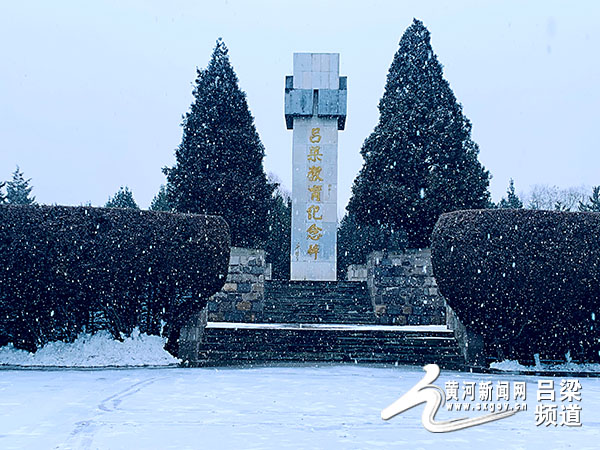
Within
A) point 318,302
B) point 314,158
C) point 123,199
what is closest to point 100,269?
point 318,302

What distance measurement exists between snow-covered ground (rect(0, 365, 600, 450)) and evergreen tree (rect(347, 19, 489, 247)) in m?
10.8

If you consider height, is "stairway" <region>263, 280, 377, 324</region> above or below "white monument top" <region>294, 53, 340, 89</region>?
below

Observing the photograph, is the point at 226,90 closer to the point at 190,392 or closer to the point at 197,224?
the point at 197,224

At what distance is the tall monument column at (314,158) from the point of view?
19.9 meters

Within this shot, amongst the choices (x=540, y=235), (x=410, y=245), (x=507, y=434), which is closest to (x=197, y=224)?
(x=540, y=235)

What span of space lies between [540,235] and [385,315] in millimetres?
7036

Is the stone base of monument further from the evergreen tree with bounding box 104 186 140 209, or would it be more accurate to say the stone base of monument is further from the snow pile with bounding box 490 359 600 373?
the evergreen tree with bounding box 104 186 140 209

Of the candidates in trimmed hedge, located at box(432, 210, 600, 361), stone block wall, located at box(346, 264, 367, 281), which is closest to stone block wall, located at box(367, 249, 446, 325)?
stone block wall, located at box(346, 264, 367, 281)

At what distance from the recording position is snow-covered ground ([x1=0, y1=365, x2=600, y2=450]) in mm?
5062

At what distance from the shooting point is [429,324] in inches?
655

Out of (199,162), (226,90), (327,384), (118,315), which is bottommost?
(327,384)

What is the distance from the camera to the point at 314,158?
20.1 metres

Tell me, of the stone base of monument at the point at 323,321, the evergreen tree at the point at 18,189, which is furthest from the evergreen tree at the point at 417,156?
the evergreen tree at the point at 18,189

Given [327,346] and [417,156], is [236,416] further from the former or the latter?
[417,156]
